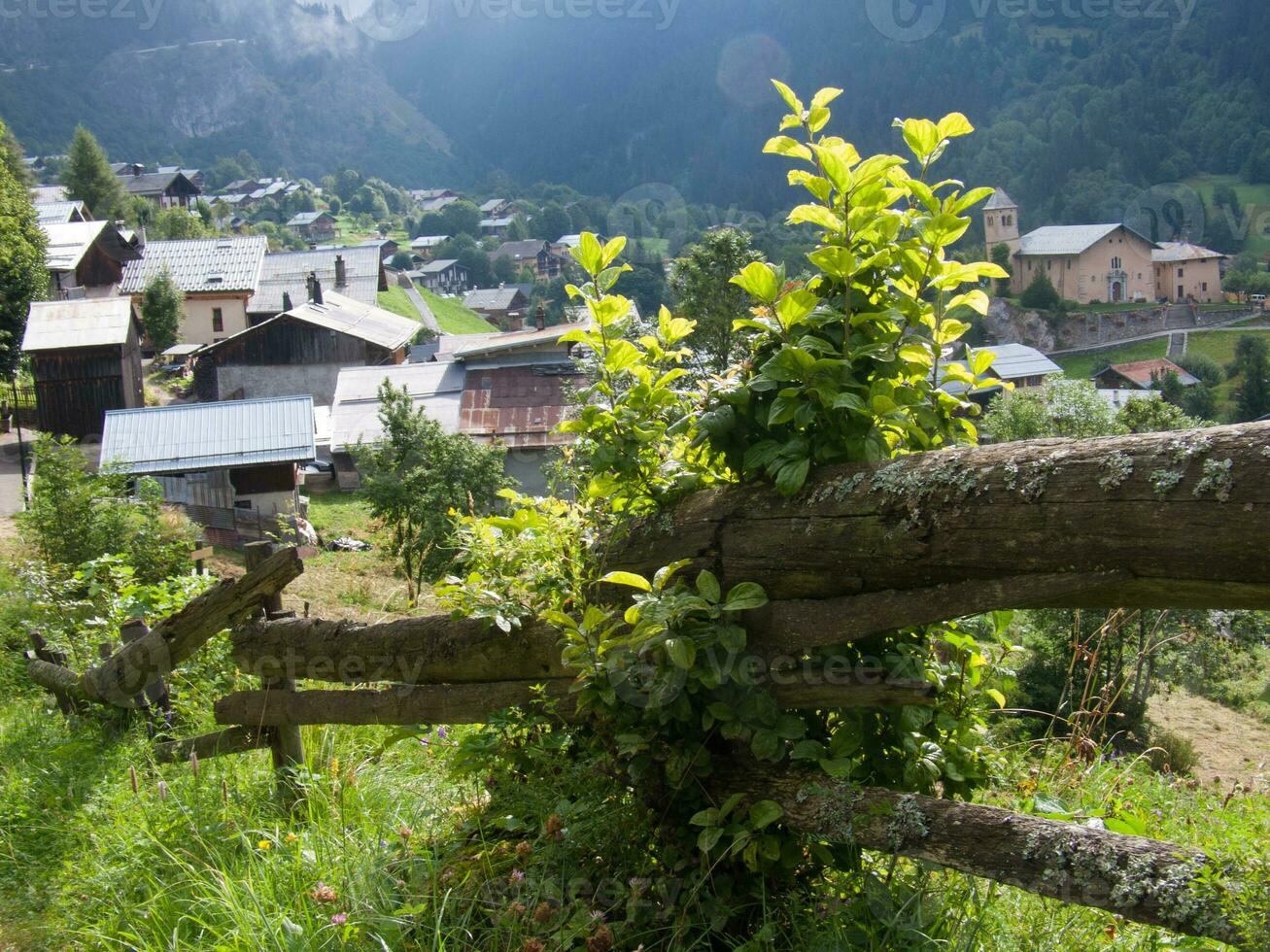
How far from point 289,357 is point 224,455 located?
1962cm

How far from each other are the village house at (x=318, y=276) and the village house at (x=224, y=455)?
27880mm

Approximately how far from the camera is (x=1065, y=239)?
213 feet

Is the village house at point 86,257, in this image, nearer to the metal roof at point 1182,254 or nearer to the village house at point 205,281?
the village house at point 205,281

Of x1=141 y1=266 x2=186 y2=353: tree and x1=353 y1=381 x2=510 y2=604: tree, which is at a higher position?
x1=141 y1=266 x2=186 y2=353: tree

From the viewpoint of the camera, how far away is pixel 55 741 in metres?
5.74

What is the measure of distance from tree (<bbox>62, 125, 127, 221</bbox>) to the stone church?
5856 cm

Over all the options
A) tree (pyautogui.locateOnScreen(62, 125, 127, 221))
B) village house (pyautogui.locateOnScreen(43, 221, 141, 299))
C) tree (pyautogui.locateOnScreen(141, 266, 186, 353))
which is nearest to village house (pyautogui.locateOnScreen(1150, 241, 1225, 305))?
tree (pyautogui.locateOnScreen(141, 266, 186, 353))

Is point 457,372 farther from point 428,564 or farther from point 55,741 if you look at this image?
point 55,741

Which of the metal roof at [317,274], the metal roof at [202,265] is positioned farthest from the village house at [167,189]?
the metal roof at [202,265]

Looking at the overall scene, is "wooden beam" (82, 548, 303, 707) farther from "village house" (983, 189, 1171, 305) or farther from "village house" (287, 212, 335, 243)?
"village house" (287, 212, 335, 243)

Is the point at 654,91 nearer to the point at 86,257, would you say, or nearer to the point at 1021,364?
the point at 86,257

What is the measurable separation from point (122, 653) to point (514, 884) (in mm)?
3413

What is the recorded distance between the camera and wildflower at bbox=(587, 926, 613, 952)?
8.66 ft

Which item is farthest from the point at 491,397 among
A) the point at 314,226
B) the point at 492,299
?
the point at 314,226
